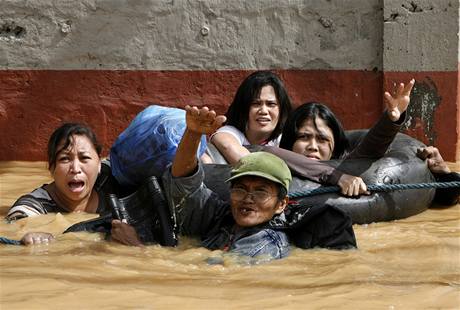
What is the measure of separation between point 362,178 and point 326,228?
111cm

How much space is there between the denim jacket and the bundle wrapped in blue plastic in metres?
0.82

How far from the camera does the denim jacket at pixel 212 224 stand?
445 cm

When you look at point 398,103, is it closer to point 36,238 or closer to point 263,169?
point 263,169

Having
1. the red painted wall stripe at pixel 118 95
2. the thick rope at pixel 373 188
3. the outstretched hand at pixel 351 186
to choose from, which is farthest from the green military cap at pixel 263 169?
the red painted wall stripe at pixel 118 95

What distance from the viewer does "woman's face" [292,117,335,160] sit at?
5922mm

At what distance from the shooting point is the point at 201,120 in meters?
4.34

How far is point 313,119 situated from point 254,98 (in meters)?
0.60

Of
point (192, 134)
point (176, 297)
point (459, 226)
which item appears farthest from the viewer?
point (459, 226)

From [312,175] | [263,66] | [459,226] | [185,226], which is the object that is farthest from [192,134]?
[263,66]

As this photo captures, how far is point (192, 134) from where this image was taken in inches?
175

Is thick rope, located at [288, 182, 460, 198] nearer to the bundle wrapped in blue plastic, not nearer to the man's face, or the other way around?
the bundle wrapped in blue plastic

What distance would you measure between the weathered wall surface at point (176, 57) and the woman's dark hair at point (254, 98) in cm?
159

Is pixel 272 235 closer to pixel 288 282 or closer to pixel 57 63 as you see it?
pixel 288 282

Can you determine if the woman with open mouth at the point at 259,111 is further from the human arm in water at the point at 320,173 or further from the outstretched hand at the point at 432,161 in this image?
the outstretched hand at the point at 432,161
